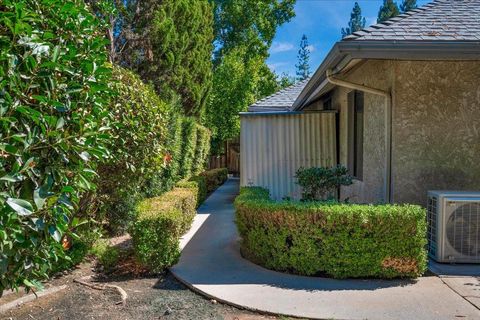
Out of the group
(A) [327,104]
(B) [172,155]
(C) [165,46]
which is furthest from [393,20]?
(C) [165,46]

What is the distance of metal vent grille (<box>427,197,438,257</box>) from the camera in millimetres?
5207

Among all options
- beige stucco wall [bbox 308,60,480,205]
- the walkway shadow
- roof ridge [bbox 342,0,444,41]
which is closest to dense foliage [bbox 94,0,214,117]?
the walkway shadow

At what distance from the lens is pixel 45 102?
7.64ft

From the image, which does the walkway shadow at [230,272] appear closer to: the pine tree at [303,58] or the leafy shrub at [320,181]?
the leafy shrub at [320,181]

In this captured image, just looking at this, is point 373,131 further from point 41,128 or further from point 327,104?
point 41,128

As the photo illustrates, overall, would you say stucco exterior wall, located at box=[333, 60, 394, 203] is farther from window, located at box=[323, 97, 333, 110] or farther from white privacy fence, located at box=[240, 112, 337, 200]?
window, located at box=[323, 97, 333, 110]

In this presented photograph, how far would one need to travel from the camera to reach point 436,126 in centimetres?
583

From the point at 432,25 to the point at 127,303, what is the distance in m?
5.56

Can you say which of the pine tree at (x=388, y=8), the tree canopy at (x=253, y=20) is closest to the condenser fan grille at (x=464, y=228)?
the tree canopy at (x=253, y=20)

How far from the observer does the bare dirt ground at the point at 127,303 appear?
160 inches

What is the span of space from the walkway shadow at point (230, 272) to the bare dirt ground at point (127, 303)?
0.38m

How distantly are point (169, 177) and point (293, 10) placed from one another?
25.2 meters

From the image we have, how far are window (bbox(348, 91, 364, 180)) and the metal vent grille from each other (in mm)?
2493

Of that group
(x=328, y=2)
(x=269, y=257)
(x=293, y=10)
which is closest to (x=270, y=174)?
(x=269, y=257)
